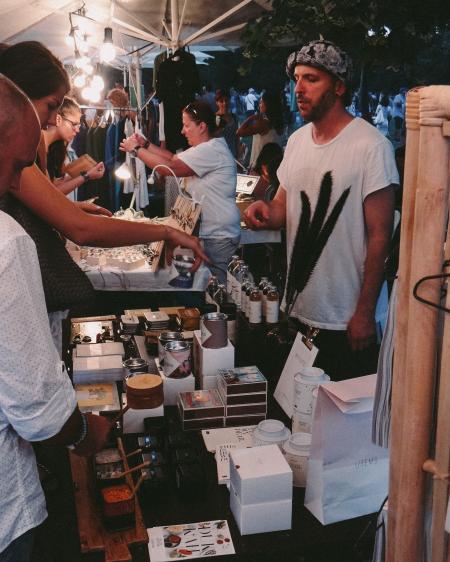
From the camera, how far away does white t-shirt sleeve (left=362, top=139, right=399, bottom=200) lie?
2.49 m

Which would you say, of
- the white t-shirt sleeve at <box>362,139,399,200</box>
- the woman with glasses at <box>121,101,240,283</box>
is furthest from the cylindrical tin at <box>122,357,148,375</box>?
the woman with glasses at <box>121,101,240,283</box>

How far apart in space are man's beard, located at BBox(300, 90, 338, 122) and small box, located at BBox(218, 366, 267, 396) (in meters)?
1.21

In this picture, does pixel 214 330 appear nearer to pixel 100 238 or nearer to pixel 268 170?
pixel 100 238

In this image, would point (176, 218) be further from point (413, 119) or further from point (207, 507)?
point (413, 119)

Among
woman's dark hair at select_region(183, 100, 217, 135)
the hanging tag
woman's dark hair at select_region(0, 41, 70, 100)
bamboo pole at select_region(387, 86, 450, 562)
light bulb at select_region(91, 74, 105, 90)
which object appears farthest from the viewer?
light bulb at select_region(91, 74, 105, 90)

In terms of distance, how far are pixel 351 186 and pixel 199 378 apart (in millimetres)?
1006

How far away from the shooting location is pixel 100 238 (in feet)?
7.32

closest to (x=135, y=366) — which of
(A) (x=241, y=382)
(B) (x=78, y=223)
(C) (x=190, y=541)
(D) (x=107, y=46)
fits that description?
(A) (x=241, y=382)

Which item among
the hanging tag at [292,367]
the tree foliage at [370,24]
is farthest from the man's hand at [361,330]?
the tree foliage at [370,24]

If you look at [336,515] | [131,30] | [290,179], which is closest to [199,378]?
[336,515]

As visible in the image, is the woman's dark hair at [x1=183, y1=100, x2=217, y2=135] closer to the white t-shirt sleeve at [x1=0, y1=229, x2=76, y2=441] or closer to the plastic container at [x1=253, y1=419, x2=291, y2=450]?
the plastic container at [x1=253, y1=419, x2=291, y2=450]

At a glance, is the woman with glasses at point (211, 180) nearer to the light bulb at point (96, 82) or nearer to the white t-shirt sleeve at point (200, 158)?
the white t-shirt sleeve at point (200, 158)

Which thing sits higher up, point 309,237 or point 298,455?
point 309,237

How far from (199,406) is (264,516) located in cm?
56
